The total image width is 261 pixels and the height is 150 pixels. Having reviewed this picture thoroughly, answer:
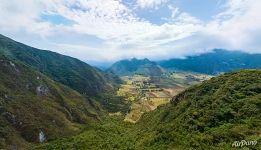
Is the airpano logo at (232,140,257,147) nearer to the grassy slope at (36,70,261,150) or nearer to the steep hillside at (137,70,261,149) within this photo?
the steep hillside at (137,70,261,149)

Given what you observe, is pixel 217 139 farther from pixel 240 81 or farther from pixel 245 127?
pixel 240 81

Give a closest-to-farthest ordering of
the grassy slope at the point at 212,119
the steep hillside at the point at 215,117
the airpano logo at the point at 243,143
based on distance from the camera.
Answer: the airpano logo at the point at 243,143 → the steep hillside at the point at 215,117 → the grassy slope at the point at 212,119

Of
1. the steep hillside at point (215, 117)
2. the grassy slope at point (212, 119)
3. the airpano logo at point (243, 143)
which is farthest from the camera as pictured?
the grassy slope at point (212, 119)

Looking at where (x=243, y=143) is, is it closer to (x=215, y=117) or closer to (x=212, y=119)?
(x=212, y=119)

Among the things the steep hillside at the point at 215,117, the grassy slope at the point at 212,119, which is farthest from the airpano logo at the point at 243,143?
the grassy slope at the point at 212,119

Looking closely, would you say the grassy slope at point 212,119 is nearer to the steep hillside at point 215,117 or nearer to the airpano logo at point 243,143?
the steep hillside at point 215,117

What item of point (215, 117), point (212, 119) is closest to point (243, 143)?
point (212, 119)

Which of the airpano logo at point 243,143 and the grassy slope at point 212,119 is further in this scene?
the grassy slope at point 212,119

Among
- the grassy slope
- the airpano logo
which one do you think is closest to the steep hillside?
the grassy slope

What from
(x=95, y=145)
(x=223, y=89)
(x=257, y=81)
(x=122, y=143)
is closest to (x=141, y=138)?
(x=122, y=143)
